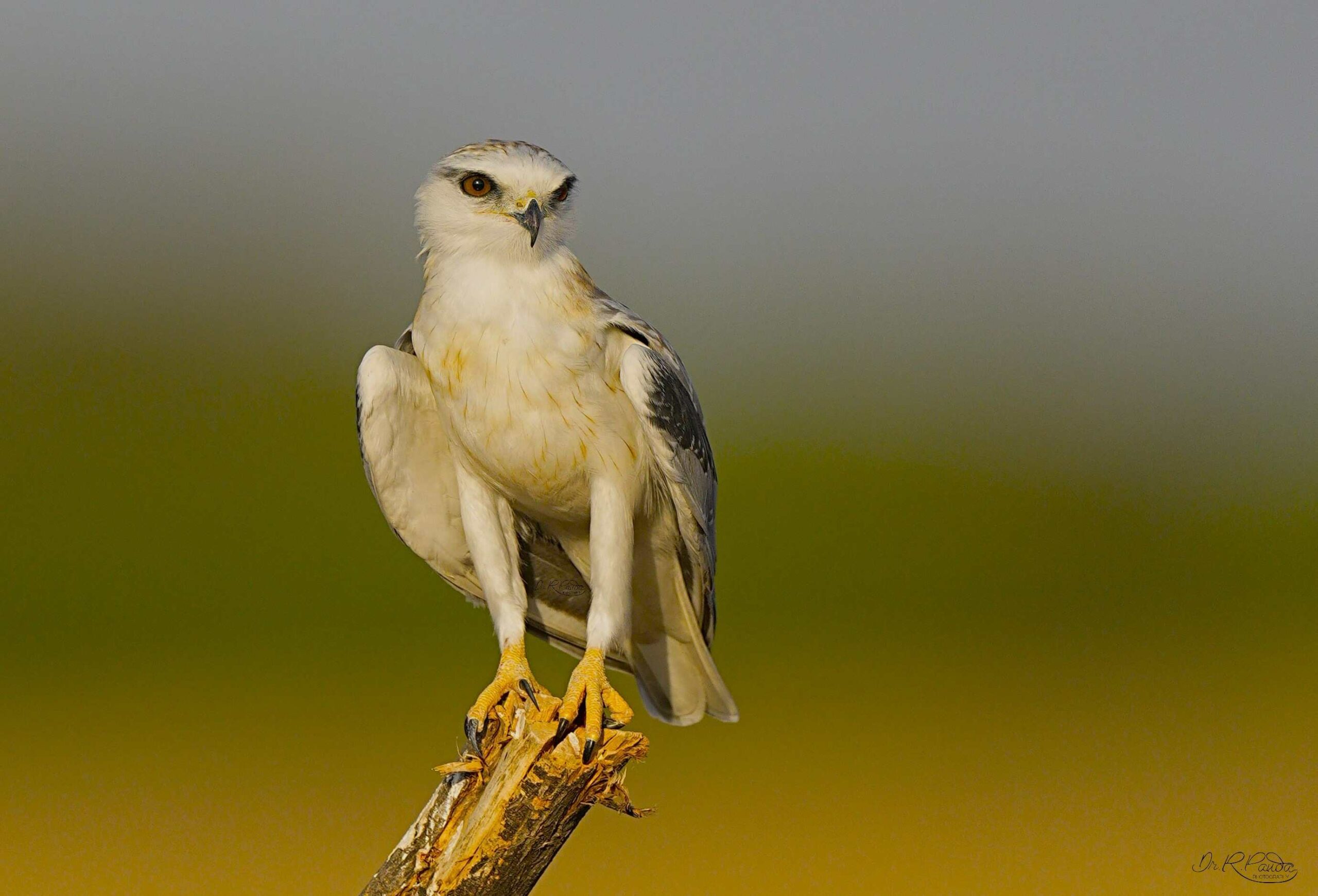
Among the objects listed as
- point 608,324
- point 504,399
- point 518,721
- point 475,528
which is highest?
point 608,324

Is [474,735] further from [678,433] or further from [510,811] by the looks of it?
[678,433]

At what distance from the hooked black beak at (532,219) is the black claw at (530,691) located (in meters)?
1.54

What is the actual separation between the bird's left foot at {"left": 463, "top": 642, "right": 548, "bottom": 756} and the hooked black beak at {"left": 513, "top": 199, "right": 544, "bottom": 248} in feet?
4.88

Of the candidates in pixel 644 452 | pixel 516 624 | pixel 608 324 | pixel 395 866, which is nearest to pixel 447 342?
pixel 608 324

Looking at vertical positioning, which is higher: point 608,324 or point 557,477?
point 608,324

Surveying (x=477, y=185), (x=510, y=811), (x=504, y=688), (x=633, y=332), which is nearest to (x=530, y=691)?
(x=504, y=688)

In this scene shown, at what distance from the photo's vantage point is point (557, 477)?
4.11 m

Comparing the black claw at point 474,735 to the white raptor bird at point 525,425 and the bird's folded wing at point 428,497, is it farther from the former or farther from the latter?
the bird's folded wing at point 428,497

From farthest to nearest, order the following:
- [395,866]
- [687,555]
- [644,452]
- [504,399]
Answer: [687,555] → [644,452] → [504,399] → [395,866]

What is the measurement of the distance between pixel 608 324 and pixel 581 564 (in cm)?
115

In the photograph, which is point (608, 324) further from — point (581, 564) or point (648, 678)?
point (648, 678)

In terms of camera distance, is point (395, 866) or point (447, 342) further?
point (447, 342)

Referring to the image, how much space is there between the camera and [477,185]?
13.4ft

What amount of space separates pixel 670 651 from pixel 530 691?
3.50 feet
